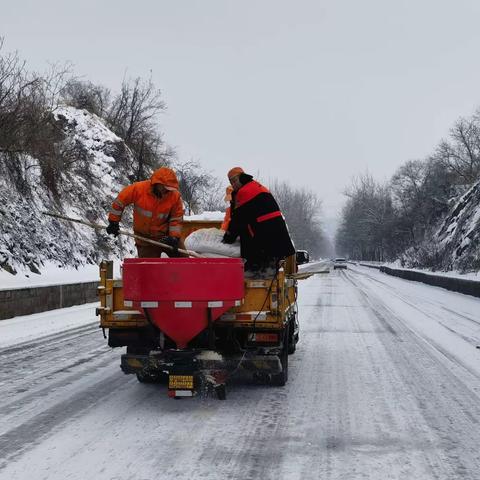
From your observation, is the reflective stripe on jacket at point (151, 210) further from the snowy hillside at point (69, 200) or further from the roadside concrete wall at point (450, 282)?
the roadside concrete wall at point (450, 282)

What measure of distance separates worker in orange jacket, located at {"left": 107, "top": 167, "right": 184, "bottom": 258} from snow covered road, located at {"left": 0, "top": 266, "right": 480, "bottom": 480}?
5.68 ft

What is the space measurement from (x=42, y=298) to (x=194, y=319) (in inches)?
433

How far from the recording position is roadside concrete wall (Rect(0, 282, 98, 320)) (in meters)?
14.0

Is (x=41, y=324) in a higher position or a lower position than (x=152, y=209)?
lower

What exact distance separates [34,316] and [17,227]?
33.0ft

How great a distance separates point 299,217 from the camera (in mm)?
141000

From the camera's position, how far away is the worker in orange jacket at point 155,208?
6.97 metres

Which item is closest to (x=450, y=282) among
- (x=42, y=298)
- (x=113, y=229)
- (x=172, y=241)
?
(x=42, y=298)

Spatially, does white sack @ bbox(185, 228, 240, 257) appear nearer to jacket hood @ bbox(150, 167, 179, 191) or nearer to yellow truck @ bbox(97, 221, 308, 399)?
yellow truck @ bbox(97, 221, 308, 399)

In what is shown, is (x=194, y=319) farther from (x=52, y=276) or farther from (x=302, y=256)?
(x=52, y=276)

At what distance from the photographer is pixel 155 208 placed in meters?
7.18

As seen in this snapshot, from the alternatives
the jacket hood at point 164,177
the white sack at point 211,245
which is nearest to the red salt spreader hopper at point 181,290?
the white sack at point 211,245

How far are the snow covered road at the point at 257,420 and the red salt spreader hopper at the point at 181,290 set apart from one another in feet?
2.82

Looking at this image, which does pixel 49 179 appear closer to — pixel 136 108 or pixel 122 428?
pixel 136 108
